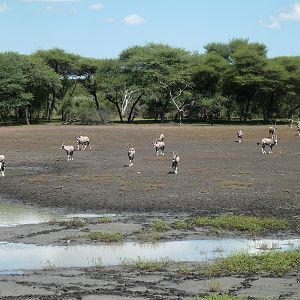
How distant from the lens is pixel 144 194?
28.2 meters

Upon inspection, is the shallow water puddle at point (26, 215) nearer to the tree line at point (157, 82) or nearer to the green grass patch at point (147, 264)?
the green grass patch at point (147, 264)

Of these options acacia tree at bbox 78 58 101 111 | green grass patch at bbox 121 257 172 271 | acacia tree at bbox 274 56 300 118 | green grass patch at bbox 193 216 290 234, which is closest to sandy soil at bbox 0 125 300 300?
green grass patch at bbox 121 257 172 271

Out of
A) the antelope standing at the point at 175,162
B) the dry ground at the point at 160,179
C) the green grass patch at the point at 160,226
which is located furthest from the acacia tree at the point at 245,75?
the green grass patch at the point at 160,226

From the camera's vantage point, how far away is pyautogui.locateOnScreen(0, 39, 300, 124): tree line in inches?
3903

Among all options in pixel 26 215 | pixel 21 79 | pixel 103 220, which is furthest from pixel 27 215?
pixel 21 79

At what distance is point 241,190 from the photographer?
1126 inches

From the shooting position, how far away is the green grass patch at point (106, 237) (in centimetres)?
1967

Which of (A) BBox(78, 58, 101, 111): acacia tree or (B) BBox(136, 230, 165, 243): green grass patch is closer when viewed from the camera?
(B) BBox(136, 230, 165, 243): green grass patch

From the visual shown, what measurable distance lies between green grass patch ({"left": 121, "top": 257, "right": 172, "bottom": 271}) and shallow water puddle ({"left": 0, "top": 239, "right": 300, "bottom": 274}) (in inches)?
18.1

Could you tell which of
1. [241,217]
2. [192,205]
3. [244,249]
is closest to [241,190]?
[192,205]

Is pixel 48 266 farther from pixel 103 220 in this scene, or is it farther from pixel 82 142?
pixel 82 142

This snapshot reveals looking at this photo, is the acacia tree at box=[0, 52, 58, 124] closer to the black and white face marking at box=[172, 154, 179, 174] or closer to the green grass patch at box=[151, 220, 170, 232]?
the black and white face marking at box=[172, 154, 179, 174]

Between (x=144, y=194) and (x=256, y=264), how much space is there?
12.5m

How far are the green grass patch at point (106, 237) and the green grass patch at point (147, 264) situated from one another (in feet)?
8.26
